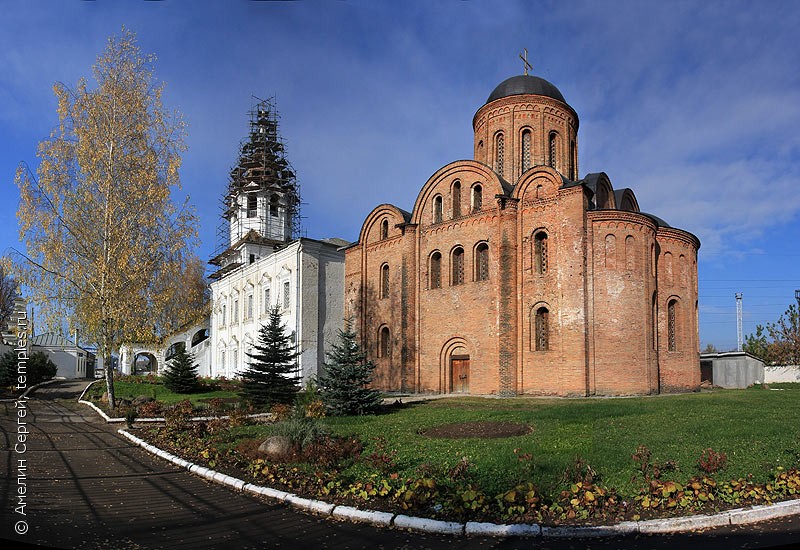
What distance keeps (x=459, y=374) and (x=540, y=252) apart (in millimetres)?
6613

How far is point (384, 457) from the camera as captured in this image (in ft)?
27.8

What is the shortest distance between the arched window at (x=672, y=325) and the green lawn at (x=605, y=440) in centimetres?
974

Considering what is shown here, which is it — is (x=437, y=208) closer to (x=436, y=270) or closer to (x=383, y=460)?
(x=436, y=270)

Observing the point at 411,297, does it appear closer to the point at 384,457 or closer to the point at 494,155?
the point at 494,155

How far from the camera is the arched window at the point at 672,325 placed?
995 inches

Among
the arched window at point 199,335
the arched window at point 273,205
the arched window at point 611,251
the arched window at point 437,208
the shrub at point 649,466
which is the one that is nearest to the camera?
the shrub at point 649,466

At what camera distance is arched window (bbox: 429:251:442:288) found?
26.1m

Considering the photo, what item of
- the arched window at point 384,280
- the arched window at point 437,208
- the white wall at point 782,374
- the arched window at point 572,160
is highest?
the arched window at point 572,160

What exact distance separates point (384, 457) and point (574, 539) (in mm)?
3452

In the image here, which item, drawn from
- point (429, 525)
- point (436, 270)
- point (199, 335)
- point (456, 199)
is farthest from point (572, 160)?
point (199, 335)

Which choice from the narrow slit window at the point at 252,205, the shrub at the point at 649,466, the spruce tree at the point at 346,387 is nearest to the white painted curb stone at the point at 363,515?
the shrub at the point at 649,466

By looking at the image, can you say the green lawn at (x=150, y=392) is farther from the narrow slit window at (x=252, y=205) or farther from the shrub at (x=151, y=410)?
the narrow slit window at (x=252, y=205)

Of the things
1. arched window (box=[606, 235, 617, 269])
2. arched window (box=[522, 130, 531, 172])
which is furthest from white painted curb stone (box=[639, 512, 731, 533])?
arched window (box=[522, 130, 531, 172])

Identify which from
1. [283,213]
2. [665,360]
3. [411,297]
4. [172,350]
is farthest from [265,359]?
[172,350]
